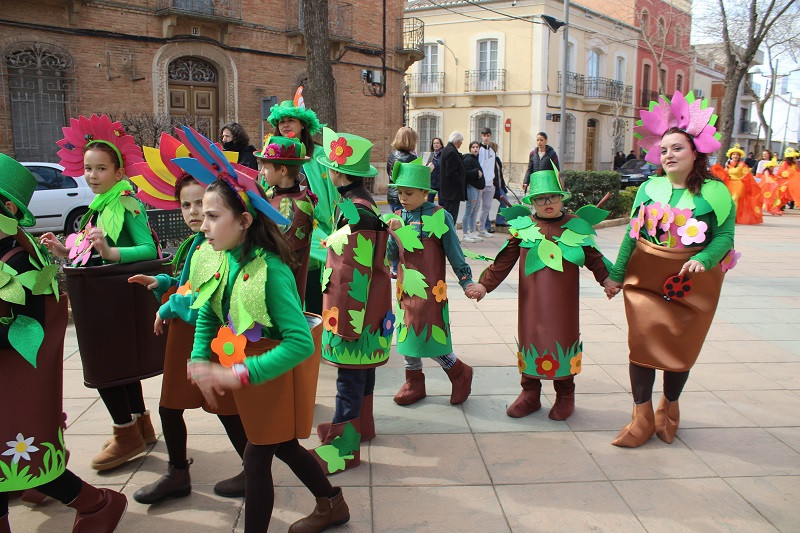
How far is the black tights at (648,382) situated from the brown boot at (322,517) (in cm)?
185

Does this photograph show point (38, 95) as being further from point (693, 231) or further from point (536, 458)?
point (693, 231)

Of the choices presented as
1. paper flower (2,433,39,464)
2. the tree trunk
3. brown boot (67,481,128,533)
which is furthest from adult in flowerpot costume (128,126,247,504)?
the tree trunk

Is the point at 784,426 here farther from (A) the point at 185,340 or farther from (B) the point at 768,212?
(B) the point at 768,212

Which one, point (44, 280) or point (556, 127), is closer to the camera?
point (44, 280)

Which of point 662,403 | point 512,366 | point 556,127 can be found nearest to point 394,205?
point 512,366

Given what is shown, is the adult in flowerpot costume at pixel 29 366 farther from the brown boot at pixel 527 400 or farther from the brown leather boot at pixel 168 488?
the brown boot at pixel 527 400

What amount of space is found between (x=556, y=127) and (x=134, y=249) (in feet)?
104

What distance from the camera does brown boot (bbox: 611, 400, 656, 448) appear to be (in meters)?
3.80

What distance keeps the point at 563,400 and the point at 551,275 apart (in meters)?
0.81

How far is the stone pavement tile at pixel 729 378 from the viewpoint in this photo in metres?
4.77

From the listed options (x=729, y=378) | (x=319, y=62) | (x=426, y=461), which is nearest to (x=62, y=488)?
(x=426, y=461)

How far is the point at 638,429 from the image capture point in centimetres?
381

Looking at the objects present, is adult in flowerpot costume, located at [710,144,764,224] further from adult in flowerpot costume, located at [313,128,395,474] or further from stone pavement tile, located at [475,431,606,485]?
adult in flowerpot costume, located at [313,128,395,474]

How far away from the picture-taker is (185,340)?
3102 millimetres
